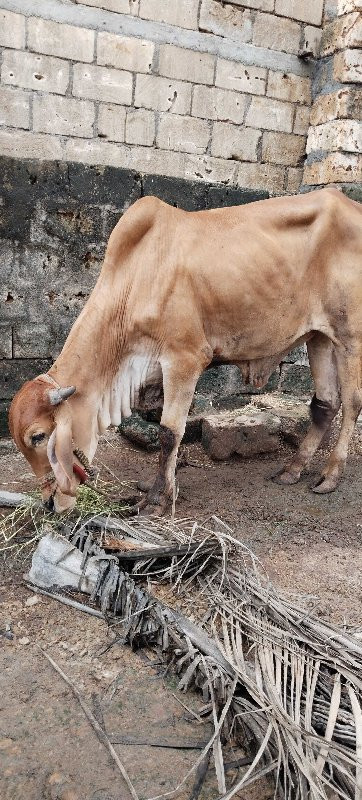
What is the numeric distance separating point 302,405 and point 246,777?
4.07 meters

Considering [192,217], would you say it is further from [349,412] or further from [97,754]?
[97,754]

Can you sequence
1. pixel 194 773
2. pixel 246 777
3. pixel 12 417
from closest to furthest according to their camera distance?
pixel 246 777 → pixel 194 773 → pixel 12 417

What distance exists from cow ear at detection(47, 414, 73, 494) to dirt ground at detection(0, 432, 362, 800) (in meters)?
0.54

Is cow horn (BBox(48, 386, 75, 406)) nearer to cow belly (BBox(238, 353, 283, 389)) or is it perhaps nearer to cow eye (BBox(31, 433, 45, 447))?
cow eye (BBox(31, 433, 45, 447))

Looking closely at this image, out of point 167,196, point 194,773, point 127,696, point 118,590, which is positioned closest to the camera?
point 194,773

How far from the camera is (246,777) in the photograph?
1844 millimetres

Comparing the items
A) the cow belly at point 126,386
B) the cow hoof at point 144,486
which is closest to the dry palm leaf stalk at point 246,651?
the cow belly at point 126,386

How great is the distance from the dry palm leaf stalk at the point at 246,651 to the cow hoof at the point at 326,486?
133 centimetres

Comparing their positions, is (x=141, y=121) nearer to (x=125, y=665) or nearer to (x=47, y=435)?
(x=47, y=435)

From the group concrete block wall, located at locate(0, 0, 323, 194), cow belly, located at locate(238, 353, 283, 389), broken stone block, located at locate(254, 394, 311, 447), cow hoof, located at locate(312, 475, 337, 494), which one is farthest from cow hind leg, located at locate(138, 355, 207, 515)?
concrete block wall, located at locate(0, 0, 323, 194)

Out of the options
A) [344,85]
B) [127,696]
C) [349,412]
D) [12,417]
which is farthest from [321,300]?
[344,85]

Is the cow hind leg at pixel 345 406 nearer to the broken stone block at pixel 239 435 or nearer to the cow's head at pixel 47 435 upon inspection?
the broken stone block at pixel 239 435

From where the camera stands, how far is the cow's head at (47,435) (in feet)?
9.97

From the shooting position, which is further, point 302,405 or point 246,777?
point 302,405
